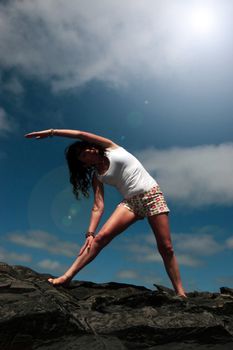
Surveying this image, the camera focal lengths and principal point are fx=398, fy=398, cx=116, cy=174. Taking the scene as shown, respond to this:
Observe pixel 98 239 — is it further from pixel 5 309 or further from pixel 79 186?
pixel 5 309

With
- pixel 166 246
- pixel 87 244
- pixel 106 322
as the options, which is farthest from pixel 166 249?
pixel 106 322

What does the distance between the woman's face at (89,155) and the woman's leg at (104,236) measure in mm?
1024

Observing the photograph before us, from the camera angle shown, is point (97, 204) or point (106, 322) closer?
point (106, 322)

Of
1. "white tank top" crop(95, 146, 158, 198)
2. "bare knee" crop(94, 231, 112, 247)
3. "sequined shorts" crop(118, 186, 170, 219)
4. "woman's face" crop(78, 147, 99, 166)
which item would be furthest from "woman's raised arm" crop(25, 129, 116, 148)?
"bare knee" crop(94, 231, 112, 247)

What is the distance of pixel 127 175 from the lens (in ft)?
23.4

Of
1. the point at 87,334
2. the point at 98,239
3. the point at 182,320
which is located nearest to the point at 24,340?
the point at 87,334

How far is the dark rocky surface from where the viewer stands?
15.7 feet

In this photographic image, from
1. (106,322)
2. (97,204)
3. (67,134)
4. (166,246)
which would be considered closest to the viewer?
(106,322)

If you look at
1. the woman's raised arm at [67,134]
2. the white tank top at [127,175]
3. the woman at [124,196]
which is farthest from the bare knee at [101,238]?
the woman's raised arm at [67,134]

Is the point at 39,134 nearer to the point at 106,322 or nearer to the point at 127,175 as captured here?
the point at 127,175

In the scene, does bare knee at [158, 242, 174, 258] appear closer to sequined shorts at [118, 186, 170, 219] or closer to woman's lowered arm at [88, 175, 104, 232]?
sequined shorts at [118, 186, 170, 219]

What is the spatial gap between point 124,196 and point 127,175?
41cm

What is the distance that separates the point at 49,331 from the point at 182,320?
173cm

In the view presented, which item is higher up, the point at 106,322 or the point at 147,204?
the point at 147,204
